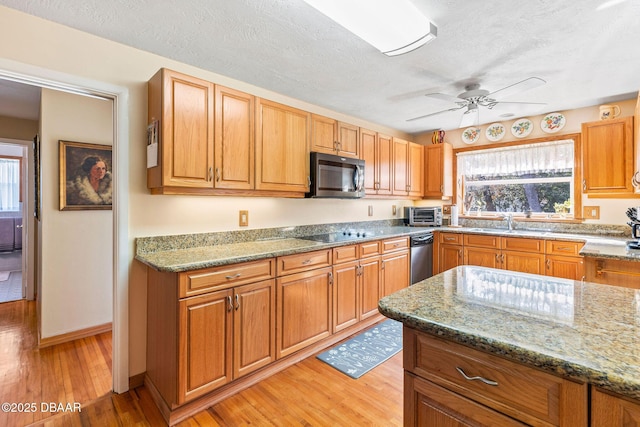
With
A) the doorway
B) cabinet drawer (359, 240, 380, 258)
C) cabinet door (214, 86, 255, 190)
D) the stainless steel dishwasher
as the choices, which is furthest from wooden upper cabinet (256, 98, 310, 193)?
the doorway

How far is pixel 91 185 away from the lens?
3.05m

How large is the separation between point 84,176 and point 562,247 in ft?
16.3

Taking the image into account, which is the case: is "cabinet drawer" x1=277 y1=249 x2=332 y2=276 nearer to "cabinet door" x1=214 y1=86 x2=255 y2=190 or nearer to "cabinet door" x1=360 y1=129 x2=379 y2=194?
"cabinet door" x1=214 y1=86 x2=255 y2=190

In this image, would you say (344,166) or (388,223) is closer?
(344,166)

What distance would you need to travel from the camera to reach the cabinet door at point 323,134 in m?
2.94

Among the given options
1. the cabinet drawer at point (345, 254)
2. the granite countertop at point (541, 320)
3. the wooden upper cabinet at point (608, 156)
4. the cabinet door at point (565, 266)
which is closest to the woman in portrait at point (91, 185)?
the cabinet drawer at point (345, 254)

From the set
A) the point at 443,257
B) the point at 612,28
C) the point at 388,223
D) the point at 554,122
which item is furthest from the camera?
the point at 388,223

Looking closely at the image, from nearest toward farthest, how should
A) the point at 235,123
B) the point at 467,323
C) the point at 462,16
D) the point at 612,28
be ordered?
the point at 467,323 < the point at 462,16 < the point at 612,28 < the point at 235,123

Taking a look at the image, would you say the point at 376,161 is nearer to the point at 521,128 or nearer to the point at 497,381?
the point at 521,128

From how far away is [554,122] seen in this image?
11.9 feet

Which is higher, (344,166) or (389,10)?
(389,10)

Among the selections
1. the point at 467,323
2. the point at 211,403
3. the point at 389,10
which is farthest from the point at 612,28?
the point at 211,403

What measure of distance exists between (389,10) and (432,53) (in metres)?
0.75

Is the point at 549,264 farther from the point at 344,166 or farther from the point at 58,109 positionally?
the point at 58,109
